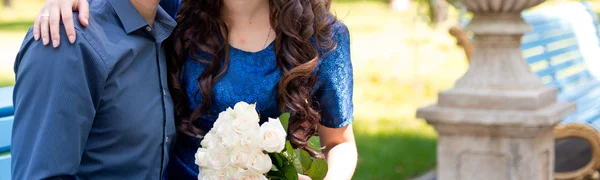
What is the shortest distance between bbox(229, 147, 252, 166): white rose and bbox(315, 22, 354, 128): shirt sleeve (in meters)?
0.68

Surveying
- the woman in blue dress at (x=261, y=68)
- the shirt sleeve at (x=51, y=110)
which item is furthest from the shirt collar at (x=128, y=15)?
the woman in blue dress at (x=261, y=68)

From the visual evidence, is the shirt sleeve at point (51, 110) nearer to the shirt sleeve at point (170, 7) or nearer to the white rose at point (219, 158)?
the white rose at point (219, 158)

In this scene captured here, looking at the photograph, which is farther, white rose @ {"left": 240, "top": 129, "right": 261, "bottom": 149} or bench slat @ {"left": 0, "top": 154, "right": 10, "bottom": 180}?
bench slat @ {"left": 0, "top": 154, "right": 10, "bottom": 180}

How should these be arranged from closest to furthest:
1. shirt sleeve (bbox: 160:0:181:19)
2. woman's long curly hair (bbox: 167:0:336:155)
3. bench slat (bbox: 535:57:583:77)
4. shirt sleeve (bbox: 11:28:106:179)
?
shirt sleeve (bbox: 11:28:106:179) → woman's long curly hair (bbox: 167:0:336:155) → shirt sleeve (bbox: 160:0:181:19) → bench slat (bbox: 535:57:583:77)

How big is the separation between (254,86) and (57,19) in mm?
698

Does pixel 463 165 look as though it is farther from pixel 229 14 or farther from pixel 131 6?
pixel 131 6

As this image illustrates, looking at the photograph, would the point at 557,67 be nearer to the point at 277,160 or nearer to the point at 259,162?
the point at 277,160

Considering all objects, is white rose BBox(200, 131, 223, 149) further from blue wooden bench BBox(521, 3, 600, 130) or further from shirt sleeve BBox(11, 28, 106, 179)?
blue wooden bench BBox(521, 3, 600, 130)

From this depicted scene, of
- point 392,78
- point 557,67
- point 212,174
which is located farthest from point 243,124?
point 392,78

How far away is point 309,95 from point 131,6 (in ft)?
2.11

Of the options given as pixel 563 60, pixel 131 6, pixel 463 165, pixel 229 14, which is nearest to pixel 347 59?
pixel 229 14

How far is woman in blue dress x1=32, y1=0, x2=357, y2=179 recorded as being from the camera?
111 inches

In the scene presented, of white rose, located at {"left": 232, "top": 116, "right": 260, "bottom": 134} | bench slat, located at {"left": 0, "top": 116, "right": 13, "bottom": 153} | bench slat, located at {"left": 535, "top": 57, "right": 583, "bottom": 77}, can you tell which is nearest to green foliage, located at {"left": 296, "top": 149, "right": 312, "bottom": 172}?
white rose, located at {"left": 232, "top": 116, "right": 260, "bottom": 134}

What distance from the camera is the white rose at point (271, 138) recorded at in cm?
226
